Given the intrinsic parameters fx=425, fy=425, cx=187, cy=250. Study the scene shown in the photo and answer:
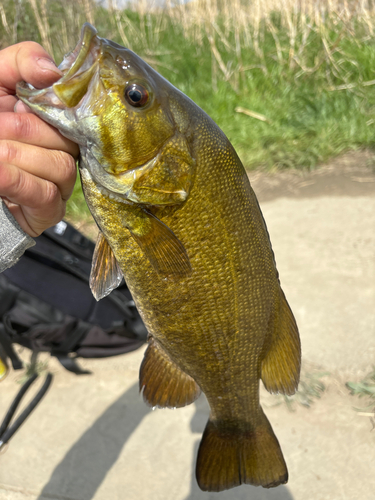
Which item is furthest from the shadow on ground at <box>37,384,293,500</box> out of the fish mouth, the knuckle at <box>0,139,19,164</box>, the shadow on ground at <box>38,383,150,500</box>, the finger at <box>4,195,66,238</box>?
the fish mouth

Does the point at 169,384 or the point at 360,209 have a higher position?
the point at 169,384

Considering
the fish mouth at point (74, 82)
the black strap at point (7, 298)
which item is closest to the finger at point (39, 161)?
the fish mouth at point (74, 82)

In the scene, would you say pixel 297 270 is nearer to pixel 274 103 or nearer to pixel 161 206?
pixel 161 206

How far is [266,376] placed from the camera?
1.40 meters

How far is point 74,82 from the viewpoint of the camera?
985 millimetres

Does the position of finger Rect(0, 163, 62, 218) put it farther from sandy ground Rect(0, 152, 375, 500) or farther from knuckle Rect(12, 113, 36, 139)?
sandy ground Rect(0, 152, 375, 500)

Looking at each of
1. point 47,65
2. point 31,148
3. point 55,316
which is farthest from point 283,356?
point 55,316

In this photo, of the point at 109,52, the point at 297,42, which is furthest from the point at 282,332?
the point at 297,42

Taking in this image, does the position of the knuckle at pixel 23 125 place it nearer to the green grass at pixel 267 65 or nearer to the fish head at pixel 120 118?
the fish head at pixel 120 118

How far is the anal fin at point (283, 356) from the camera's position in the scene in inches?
53.2

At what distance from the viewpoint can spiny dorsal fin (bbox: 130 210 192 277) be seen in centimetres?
110

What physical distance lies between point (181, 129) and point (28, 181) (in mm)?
412

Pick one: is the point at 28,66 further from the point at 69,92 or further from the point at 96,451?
the point at 96,451

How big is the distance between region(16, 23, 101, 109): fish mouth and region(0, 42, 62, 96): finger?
0.08m
